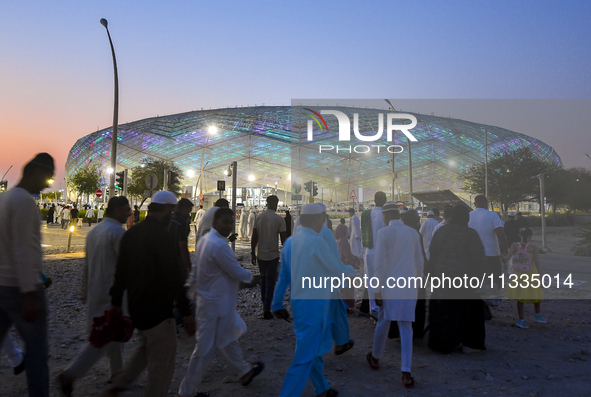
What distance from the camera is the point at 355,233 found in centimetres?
932

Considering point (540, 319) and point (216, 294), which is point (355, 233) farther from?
point (216, 294)

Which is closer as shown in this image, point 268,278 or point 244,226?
point 268,278

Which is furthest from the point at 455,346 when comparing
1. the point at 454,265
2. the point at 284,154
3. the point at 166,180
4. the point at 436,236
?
the point at 284,154

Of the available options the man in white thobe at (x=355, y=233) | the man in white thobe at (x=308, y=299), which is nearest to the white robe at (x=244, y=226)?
the man in white thobe at (x=355, y=233)

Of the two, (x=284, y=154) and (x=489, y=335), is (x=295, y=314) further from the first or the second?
(x=284, y=154)

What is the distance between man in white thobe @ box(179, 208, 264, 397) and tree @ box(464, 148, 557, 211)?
62.1 feet

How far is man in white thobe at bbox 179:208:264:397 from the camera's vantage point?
122 inches

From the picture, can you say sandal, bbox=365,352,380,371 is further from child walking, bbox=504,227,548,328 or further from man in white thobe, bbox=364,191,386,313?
child walking, bbox=504,227,548,328

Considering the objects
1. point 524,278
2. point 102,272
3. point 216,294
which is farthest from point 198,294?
point 524,278

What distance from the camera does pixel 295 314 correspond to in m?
2.89

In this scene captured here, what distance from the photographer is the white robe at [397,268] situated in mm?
3461

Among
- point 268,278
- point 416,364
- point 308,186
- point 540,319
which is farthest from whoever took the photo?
point 308,186

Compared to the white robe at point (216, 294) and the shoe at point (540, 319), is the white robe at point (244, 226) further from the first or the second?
the white robe at point (216, 294)

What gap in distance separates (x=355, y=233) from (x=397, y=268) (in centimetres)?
577
